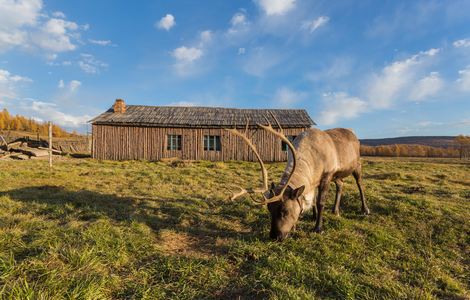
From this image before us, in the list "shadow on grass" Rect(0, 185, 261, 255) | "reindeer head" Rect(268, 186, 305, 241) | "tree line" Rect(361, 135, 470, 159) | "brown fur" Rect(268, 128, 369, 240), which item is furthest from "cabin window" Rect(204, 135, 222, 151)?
"tree line" Rect(361, 135, 470, 159)

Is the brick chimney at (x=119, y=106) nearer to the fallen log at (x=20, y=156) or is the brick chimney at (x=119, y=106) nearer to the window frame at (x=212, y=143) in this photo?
the fallen log at (x=20, y=156)

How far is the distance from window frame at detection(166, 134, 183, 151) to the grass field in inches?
556

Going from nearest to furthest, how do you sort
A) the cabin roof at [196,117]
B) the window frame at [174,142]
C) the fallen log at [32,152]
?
the cabin roof at [196,117] < the fallen log at [32,152] < the window frame at [174,142]

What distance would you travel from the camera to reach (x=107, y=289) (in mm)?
3102

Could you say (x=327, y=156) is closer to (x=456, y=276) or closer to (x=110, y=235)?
(x=456, y=276)

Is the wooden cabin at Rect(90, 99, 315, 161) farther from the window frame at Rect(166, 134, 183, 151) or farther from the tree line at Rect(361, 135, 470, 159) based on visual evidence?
the tree line at Rect(361, 135, 470, 159)

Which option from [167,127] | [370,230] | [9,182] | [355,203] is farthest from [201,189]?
[167,127]

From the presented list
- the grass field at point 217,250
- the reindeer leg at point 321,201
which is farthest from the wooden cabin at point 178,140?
the reindeer leg at point 321,201

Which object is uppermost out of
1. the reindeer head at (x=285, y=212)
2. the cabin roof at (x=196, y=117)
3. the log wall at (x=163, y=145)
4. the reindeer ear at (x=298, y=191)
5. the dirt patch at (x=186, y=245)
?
the cabin roof at (x=196, y=117)

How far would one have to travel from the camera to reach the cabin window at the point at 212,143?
21.7 m

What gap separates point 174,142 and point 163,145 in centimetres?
95

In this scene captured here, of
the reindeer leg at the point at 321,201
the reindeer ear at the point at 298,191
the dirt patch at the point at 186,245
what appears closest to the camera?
the dirt patch at the point at 186,245

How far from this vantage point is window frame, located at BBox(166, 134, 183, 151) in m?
21.7

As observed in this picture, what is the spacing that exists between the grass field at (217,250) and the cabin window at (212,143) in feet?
46.4
